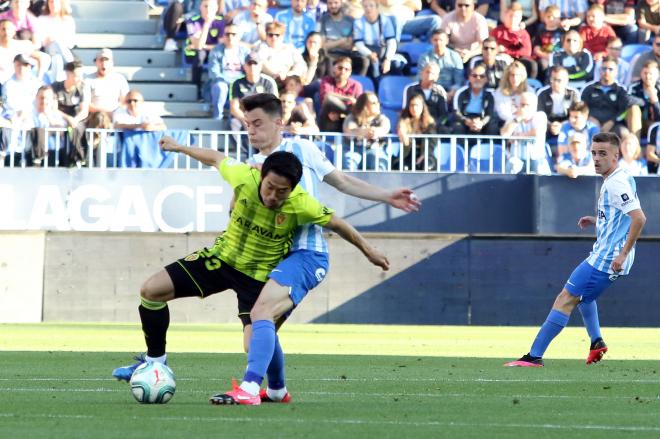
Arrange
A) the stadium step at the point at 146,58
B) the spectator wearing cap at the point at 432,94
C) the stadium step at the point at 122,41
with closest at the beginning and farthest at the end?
the spectator wearing cap at the point at 432,94 → the stadium step at the point at 146,58 → the stadium step at the point at 122,41

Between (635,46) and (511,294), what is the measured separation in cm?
558

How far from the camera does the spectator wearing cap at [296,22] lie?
23.1 meters

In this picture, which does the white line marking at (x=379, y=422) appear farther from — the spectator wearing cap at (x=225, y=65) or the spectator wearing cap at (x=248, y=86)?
the spectator wearing cap at (x=225, y=65)

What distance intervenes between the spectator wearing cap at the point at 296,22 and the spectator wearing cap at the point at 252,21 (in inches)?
10.4

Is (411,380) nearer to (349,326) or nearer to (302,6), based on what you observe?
(349,326)

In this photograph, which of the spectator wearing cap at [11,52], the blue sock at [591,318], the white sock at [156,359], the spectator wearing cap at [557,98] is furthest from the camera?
the spectator wearing cap at [557,98]

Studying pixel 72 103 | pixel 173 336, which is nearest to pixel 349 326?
pixel 173 336

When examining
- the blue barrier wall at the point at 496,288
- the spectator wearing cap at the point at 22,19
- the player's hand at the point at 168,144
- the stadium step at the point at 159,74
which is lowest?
the blue barrier wall at the point at 496,288

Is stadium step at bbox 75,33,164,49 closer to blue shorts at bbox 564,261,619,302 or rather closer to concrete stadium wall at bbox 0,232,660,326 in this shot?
concrete stadium wall at bbox 0,232,660,326

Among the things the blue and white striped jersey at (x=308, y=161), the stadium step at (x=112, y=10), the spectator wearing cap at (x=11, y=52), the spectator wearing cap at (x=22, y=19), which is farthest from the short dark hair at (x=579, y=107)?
the blue and white striped jersey at (x=308, y=161)

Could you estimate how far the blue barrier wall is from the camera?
68.3 ft

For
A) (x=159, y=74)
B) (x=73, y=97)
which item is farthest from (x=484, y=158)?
(x=73, y=97)

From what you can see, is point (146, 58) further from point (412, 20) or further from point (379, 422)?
point (379, 422)

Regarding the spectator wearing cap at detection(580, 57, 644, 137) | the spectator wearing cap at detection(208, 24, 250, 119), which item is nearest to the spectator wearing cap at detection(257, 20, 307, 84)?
the spectator wearing cap at detection(208, 24, 250, 119)
